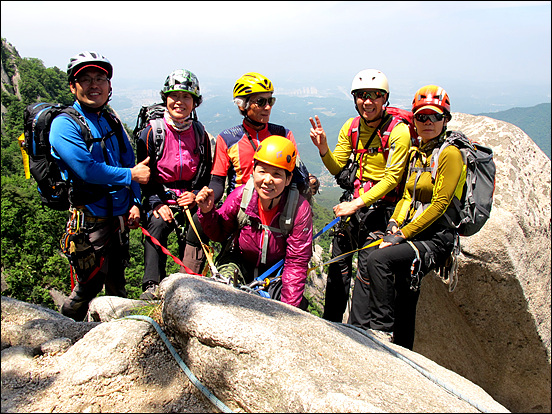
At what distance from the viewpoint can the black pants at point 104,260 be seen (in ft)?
16.0

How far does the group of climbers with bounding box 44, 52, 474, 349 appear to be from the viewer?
14.3 ft

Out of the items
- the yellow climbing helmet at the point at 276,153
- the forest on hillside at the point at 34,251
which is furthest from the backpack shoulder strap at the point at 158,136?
the forest on hillside at the point at 34,251

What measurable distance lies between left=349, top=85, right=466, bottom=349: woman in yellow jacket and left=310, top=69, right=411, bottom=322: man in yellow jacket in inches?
11.0

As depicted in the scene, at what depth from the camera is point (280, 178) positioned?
418cm

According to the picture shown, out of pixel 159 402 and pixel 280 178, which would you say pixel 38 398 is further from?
pixel 280 178

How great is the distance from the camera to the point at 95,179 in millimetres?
4449

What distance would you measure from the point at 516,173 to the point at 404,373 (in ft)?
19.6

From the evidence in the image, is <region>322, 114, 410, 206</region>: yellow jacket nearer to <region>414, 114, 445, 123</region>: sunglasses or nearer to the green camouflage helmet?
<region>414, 114, 445, 123</region>: sunglasses

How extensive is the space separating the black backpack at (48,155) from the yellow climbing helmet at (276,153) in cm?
227

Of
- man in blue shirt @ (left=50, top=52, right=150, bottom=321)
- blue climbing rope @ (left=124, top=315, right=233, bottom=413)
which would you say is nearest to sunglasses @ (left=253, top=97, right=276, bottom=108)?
man in blue shirt @ (left=50, top=52, right=150, bottom=321)

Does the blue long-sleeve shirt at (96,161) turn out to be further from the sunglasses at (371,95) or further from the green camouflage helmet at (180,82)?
the sunglasses at (371,95)

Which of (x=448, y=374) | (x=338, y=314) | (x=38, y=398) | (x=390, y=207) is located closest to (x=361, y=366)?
A: (x=448, y=374)

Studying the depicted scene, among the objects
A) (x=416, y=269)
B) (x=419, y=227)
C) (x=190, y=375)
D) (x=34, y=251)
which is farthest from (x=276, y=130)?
(x=34, y=251)

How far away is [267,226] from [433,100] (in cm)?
282
